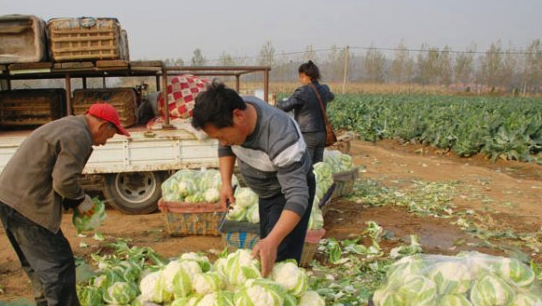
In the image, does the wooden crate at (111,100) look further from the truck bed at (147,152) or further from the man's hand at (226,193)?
the man's hand at (226,193)

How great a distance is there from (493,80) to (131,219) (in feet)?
194

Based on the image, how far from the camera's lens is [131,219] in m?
6.92

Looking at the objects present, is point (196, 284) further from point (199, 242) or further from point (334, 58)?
point (334, 58)

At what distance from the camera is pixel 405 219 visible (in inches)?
276

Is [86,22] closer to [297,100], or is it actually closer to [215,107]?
[297,100]

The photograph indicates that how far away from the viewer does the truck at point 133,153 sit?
253 inches

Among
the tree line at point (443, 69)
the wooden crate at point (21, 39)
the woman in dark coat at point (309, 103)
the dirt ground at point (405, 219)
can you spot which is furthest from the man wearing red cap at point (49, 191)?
the tree line at point (443, 69)

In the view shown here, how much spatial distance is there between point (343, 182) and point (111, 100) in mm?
4079

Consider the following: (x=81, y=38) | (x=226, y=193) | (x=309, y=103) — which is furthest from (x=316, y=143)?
(x=81, y=38)

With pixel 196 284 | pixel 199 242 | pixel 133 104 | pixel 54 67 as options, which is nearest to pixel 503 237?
pixel 199 242

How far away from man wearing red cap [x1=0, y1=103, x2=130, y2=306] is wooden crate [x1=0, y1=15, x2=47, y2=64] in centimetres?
360

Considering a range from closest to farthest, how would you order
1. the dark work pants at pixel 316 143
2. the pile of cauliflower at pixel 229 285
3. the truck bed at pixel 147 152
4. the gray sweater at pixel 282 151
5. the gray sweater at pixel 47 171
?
the pile of cauliflower at pixel 229 285, the gray sweater at pixel 282 151, the gray sweater at pixel 47 171, the truck bed at pixel 147 152, the dark work pants at pixel 316 143

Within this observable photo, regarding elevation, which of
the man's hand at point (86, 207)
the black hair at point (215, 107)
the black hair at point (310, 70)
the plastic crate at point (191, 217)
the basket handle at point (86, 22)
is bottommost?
the plastic crate at point (191, 217)

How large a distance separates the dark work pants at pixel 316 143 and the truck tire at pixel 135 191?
7.57 feet
